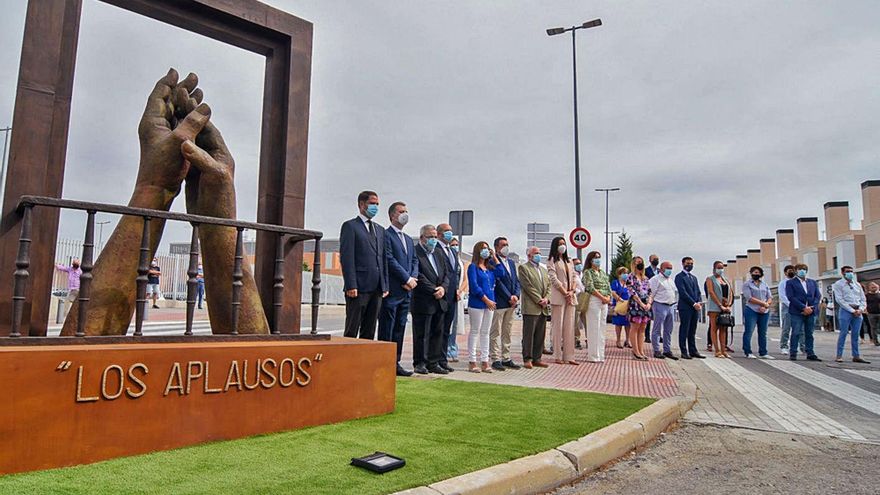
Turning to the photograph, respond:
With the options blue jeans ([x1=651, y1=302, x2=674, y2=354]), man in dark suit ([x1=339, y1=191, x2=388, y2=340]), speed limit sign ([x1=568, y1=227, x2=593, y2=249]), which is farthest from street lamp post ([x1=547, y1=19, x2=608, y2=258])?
man in dark suit ([x1=339, y1=191, x2=388, y2=340])

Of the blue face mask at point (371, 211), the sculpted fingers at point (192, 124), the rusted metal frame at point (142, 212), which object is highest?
the sculpted fingers at point (192, 124)

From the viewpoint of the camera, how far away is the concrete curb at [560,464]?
10.4ft

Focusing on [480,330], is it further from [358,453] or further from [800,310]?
[800,310]

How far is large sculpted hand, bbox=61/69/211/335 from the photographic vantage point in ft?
13.3

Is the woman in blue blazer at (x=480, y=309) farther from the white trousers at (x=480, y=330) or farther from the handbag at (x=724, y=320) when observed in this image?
the handbag at (x=724, y=320)

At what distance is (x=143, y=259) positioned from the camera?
12.7 feet

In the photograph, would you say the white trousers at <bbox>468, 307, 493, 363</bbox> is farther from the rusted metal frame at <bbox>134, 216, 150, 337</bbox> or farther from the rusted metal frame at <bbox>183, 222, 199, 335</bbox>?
the rusted metal frame at <bbox>134, 216, 150, 337</bbox>

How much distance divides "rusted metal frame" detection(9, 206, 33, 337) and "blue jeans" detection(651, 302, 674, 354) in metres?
10.3

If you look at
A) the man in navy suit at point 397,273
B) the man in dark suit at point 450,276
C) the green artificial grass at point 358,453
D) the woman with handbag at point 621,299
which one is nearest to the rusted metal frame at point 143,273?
the green artificial grass at point 358,453

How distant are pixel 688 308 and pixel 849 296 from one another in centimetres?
316

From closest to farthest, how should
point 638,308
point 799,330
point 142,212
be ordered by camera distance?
point 142,212
point 638,308
point 799,330

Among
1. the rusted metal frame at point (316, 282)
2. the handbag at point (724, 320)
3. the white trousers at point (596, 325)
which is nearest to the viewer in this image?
the rusted metal frame at point (316, 282)

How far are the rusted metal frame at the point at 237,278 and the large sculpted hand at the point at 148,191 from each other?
→ 633mm

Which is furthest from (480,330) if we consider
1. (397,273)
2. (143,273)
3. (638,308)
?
(143,273)
